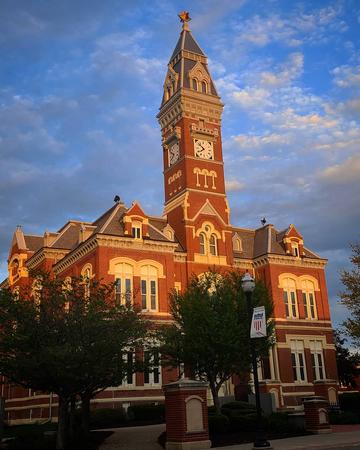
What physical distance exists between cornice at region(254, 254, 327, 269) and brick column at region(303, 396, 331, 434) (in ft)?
85.2

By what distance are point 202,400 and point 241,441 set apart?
2978mm

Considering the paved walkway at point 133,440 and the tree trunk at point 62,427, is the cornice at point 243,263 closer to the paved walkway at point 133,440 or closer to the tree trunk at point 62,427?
the paved walkway at point 133,440

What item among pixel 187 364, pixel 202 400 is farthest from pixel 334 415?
pixel 202 400

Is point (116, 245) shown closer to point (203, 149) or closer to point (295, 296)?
point (203, 149)

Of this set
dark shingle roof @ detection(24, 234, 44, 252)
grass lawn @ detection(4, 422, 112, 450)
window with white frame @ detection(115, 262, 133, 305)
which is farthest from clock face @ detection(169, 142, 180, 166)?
grass lawn @ detection(4, 422, 112, 450)

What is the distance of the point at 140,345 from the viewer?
2502 centimetres

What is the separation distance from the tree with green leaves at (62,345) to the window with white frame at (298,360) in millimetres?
28836

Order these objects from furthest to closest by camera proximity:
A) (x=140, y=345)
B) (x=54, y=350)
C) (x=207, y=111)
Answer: (x=207, y=111)
(x=140, y=345)
(x=54, y=350)

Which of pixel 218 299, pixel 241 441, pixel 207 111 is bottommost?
pixel 241 441

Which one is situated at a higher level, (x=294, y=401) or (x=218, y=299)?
(x=218, y=299)

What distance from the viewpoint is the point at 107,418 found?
31.6 m

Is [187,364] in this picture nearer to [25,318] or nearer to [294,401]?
[25,318]

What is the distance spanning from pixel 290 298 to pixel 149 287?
50.6 ft

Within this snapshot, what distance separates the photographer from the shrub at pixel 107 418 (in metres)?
30.9
